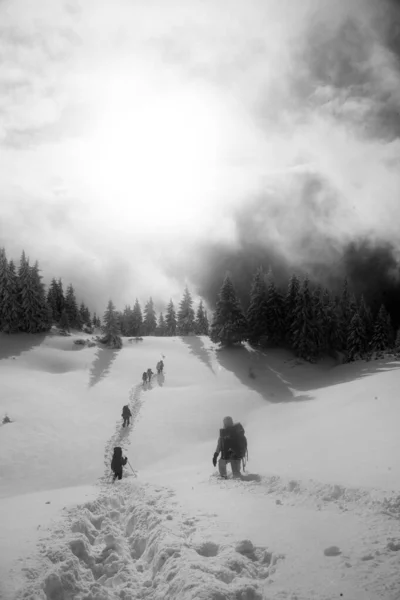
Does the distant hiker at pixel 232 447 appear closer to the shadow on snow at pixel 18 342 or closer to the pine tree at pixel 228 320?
the pine tree at pixel 228 320

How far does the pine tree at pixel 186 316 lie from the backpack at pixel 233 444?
52288 mm

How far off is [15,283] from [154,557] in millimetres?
51703

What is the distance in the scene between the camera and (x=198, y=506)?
25.3 feet

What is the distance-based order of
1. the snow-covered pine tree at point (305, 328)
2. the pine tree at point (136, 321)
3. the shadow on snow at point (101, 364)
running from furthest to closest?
the pine tree at point (136, 321) < the snow-covered pine tree at point (305, 328) < the shadow on snow at point (101, 364)

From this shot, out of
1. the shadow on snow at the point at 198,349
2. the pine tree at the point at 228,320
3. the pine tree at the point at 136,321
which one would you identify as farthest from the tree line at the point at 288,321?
the pine tree at the point at 136,321

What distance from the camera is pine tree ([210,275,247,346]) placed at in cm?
4766

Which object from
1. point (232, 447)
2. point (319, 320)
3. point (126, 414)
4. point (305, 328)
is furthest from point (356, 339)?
point (232, 447)

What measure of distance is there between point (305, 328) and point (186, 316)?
79.7 feet

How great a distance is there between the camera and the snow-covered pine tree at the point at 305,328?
4831 centimetres

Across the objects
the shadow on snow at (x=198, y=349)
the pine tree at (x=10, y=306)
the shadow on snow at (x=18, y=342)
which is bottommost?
the shadow on snow at (x=198, y=349)

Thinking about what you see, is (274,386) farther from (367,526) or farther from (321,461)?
(367,526)

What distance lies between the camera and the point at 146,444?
20.7 meters

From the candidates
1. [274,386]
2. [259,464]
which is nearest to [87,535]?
[259,464]

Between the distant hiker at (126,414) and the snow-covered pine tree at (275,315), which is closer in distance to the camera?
the distant hiker at (126,414)
